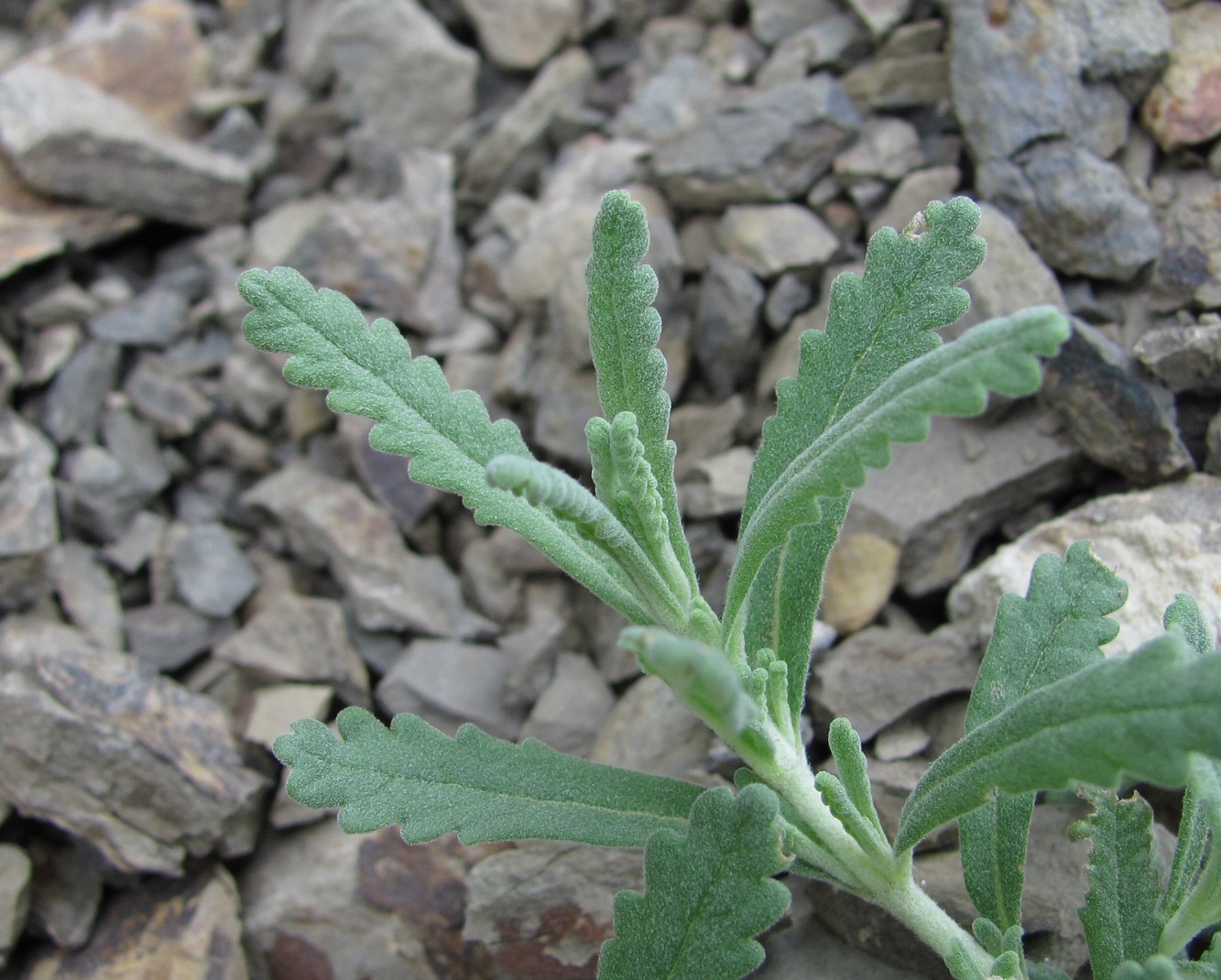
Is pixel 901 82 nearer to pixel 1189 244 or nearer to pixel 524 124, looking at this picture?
pixel 1189 244

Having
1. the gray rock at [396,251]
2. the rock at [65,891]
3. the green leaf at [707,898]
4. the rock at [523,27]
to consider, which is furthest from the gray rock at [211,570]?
the rock at [523,27]

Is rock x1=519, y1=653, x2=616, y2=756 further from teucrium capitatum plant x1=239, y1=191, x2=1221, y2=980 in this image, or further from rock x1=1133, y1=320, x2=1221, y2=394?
rock x1=1133, y1=320, x2=1221, y2=394

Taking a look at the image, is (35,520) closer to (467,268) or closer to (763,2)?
(467,268)

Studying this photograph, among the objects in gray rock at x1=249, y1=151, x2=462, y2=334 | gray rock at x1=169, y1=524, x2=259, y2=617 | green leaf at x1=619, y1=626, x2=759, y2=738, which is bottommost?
gray rock at x1=169, y1=524, x2=259, y2=617

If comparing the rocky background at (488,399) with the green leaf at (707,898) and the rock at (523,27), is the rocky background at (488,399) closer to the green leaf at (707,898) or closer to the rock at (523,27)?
the rock at (523,27)

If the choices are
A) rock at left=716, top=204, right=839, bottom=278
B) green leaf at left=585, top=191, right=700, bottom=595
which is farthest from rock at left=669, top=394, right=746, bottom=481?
green leaf at left=585, top=191, right=700, bottom=595

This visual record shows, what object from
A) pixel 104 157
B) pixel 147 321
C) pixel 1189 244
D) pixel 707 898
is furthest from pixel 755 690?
pixel 104 157
